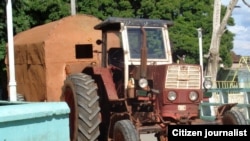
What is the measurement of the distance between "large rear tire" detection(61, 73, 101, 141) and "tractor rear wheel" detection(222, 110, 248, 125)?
2296mm

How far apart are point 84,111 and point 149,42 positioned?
5.67ft

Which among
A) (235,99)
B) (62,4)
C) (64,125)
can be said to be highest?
(62,4)

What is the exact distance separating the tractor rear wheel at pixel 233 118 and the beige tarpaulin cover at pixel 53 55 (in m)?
4.57

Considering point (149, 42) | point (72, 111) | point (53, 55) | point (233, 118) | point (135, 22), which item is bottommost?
point (233, 118)

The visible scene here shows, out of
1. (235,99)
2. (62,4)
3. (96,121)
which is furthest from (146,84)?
(62,4)

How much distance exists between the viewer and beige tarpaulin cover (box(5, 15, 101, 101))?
13.2 metres

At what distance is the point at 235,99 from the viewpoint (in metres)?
16.0

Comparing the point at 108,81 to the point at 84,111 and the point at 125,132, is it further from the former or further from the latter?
the point at 125,132

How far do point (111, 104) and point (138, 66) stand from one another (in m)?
1.12

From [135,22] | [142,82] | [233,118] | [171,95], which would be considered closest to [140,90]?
[142,82]

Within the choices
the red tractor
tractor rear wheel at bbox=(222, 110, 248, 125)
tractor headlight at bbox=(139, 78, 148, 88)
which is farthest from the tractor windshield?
tractor rear wheel at bbox=(222, 110, 248, 125)

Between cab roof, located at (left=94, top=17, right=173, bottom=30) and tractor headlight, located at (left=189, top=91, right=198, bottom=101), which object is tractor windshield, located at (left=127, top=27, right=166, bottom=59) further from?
tractor headlight, located at (left=189, top=91, right=198, bottom=101)

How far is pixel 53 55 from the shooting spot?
13266mm

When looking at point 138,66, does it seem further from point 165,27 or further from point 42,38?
point 42,38
